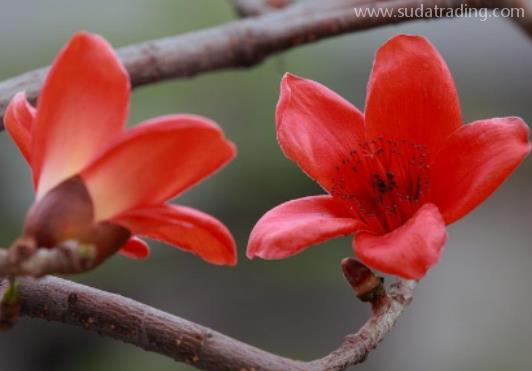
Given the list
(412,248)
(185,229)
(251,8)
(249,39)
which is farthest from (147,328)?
(251,8)

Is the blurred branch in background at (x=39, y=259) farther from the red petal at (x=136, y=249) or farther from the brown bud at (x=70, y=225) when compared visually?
the red petal at (x=136, y=249)

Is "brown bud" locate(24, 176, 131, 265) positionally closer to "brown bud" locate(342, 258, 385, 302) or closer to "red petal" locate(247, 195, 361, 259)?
"red petal" locate(247, 195, 361, 259)

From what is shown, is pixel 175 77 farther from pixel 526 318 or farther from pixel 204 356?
pixel 526 318

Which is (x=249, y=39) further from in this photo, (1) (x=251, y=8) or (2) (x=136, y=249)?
(2) (x=136, y=249)

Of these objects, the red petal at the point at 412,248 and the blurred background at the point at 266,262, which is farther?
the blurred background at the point at 266,262

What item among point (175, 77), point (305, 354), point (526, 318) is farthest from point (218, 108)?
point (175, 77)

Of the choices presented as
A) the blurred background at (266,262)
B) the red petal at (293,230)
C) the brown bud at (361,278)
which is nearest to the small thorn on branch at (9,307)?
the red petal at (293,230)

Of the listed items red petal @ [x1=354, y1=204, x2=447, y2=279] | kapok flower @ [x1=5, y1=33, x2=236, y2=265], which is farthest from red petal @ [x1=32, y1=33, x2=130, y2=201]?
red petal @ [x1=354, y1=204, x2=447, y2=279]
